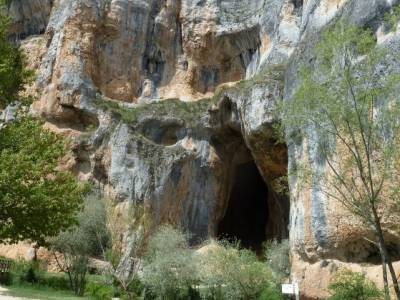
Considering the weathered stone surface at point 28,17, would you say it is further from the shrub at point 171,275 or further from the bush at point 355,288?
the bush at point 355,288

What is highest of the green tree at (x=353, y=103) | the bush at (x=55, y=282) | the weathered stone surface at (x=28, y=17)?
the weathered stone surface at (x=28, y=17)

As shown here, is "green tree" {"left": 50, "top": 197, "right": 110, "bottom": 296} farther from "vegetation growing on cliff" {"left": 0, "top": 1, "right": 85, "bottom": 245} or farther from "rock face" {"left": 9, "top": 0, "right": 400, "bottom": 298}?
"vegetation growing on cliff" {"left": 0, "top": 1, "right": 85, "bottom": 245}

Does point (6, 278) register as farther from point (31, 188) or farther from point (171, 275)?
point (31, 188)

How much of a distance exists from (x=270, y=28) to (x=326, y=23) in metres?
10.3

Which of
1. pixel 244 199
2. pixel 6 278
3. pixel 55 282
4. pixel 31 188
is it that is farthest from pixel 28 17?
pixel 31 188

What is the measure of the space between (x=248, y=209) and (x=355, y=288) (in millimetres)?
25178

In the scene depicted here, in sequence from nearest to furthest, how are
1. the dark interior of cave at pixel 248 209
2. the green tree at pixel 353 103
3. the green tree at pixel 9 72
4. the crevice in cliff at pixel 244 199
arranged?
the green tree at pixel 353 103 → the green tree at pixel 9 72 → the crevice in cliff at pixel 244 199 → the dark interior of cave at pixel 248 209

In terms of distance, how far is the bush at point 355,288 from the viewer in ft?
52.4

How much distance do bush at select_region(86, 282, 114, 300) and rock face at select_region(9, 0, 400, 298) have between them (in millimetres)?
5611

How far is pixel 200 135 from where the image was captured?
32.6m

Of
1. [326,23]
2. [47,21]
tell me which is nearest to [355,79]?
[326,23]

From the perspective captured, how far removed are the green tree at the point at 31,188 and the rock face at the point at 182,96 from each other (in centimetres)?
966

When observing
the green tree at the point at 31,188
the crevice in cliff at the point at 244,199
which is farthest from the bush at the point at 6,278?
the crevice in cliff at the point at 244,199

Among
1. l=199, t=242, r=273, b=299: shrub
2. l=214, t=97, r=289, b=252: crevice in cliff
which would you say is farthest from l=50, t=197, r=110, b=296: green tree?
l=214, t=97, r=289, b=252: crevice in cliff
